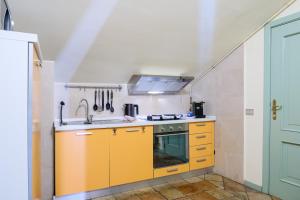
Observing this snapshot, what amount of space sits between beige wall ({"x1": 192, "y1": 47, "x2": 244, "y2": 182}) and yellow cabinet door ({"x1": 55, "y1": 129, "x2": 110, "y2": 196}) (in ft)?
5.40

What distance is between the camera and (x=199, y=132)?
10.2ft

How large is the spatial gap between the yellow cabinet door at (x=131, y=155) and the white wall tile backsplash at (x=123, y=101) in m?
0.58

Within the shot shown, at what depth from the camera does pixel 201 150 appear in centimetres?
313

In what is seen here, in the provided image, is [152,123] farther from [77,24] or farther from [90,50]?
[77,24]

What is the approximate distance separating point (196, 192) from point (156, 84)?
1571mm

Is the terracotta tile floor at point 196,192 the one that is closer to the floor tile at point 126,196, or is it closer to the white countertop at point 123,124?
the floor tile at point 126,196

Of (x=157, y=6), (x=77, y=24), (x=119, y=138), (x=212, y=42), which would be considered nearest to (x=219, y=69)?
(x=212, y=42)

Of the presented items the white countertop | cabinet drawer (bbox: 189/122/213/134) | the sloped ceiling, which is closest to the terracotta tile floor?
cabinet drawer (bbox: 189/122/213/134)

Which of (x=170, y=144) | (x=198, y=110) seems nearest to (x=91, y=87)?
(x=170, y=144)

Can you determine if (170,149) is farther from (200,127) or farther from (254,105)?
(254,105)

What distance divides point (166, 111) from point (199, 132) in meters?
0.67

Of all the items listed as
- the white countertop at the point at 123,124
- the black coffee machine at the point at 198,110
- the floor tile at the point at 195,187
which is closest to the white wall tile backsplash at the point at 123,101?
the white countertop at the point at 123,124

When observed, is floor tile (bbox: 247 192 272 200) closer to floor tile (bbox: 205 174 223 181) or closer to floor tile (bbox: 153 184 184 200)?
floor tile (bbox: 205 174 223 181)

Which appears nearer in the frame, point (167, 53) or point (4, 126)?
point (4, 126)
